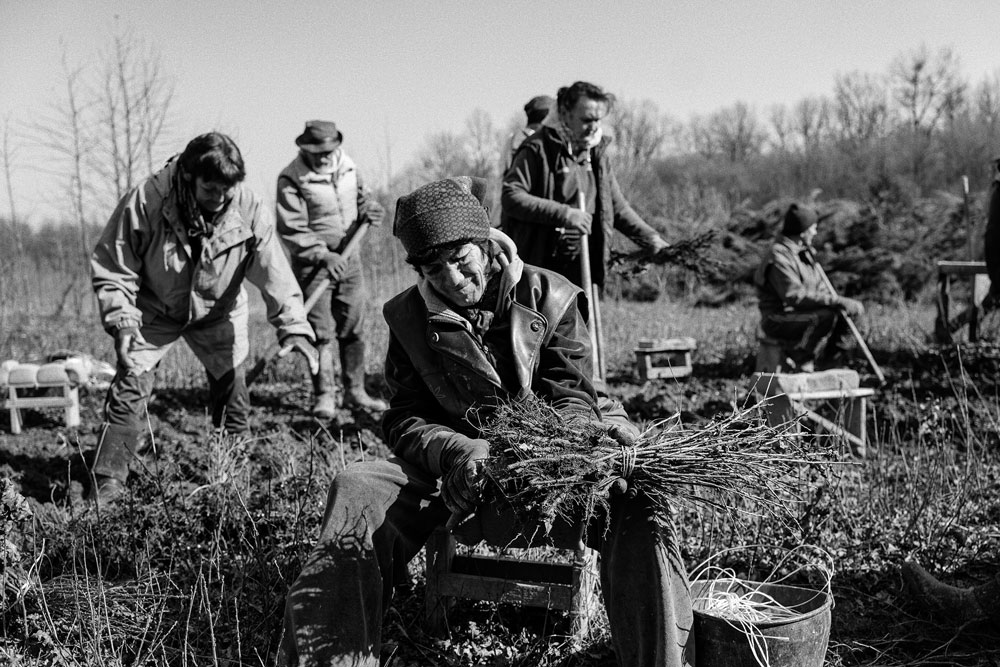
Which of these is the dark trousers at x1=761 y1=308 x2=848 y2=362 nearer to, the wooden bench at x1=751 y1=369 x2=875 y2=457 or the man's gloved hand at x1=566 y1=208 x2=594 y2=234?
the wooden bench at x1=751 y1=369 x2=875 y2=457

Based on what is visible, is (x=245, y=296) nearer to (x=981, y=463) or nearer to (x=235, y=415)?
(x=235, y=415)

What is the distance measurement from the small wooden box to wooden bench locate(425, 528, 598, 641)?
4.57 m

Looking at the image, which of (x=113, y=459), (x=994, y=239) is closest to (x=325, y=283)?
(x=113, y=459)

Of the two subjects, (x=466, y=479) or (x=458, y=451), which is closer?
(x=466, y=479)

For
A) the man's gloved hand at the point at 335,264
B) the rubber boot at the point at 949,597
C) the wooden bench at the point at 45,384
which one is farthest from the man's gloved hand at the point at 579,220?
the wooden bench at the point at 45,384

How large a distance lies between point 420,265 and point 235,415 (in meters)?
2.32

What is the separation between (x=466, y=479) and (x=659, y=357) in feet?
17.7

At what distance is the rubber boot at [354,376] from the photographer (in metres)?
5.91

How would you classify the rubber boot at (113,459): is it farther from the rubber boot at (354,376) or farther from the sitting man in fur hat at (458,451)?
the rubber boot at (354,376)

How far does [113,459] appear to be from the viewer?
3.89 m

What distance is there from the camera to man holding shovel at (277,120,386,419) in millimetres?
5680

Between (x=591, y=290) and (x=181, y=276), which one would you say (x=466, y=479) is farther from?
(x=591, y=290)

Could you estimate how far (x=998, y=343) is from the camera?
7.83 metres

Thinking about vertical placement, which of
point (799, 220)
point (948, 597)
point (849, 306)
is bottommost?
point (948, 597)
